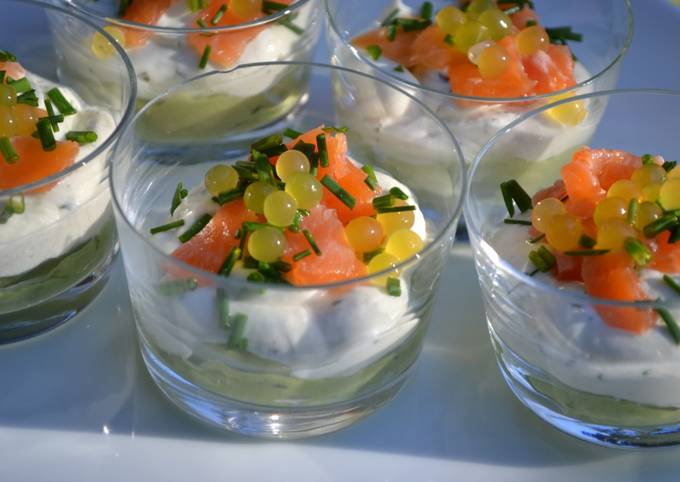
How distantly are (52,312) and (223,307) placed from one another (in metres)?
0.52

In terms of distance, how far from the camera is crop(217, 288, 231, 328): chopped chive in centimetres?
150

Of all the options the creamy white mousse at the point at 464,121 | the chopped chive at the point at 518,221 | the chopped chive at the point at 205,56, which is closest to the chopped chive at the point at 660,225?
the chopped chive at the point at 518,221

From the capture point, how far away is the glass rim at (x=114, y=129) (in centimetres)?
170

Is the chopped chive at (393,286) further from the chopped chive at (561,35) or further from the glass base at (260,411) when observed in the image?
the chopped chive at (561,35)

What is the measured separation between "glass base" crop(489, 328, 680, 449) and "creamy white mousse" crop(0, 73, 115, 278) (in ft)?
2.33

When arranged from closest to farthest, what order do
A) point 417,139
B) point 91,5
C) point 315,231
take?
point 315,231 < point 417,139 < point 91,5

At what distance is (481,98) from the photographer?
6.32 ft

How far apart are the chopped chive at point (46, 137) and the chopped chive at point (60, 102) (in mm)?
142

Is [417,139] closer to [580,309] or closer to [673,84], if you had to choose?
[580,309]

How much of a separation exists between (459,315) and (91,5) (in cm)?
102

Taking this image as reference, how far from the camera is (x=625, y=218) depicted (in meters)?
1.68

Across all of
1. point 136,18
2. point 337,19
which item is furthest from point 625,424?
point 136,18

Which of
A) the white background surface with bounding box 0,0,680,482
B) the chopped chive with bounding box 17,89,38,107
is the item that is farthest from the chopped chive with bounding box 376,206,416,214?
the chopped chive with bounding box 17,89,38,107

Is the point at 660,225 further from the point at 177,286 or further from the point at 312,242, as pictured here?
the point at 177,286
